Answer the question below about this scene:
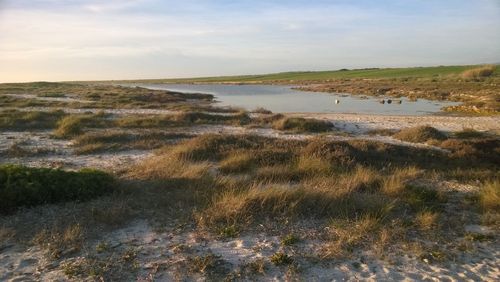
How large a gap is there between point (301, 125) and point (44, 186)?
16.2m

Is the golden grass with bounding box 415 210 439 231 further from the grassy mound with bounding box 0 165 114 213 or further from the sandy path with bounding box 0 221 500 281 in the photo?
the grassy mound with bounding box 0 165 114 213

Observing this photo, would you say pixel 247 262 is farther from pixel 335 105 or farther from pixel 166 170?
pixel 335 105

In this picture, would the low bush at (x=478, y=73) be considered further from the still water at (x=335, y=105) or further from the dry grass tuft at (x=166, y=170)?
the dry grass tuft at (x=166, y=170)

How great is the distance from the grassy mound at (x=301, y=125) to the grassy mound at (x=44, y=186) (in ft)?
47.9

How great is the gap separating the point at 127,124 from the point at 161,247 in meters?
17.2

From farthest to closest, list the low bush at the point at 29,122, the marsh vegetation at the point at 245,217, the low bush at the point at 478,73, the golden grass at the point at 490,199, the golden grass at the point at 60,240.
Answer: the low bush at the point at 478,73
the low bush at the point at 29,122
the golden grass at the point at 490,199
the golden grass at the point at 60,240
the marsh vegetation at the point at 245,217

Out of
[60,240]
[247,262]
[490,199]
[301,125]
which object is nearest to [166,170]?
[60,240]

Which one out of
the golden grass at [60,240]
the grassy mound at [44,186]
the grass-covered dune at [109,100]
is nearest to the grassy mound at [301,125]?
the grassy mound at [44,186]

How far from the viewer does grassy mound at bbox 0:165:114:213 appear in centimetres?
852

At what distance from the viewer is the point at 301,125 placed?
77.8ft

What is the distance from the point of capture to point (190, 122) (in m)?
25.7

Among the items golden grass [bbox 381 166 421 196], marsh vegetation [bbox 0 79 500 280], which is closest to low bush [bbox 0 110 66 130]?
marsh vegetation [bbox 0 79 500 280]

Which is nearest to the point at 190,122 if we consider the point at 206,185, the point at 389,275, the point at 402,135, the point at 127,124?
the point at 127,124

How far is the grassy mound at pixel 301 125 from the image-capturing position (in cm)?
2343
